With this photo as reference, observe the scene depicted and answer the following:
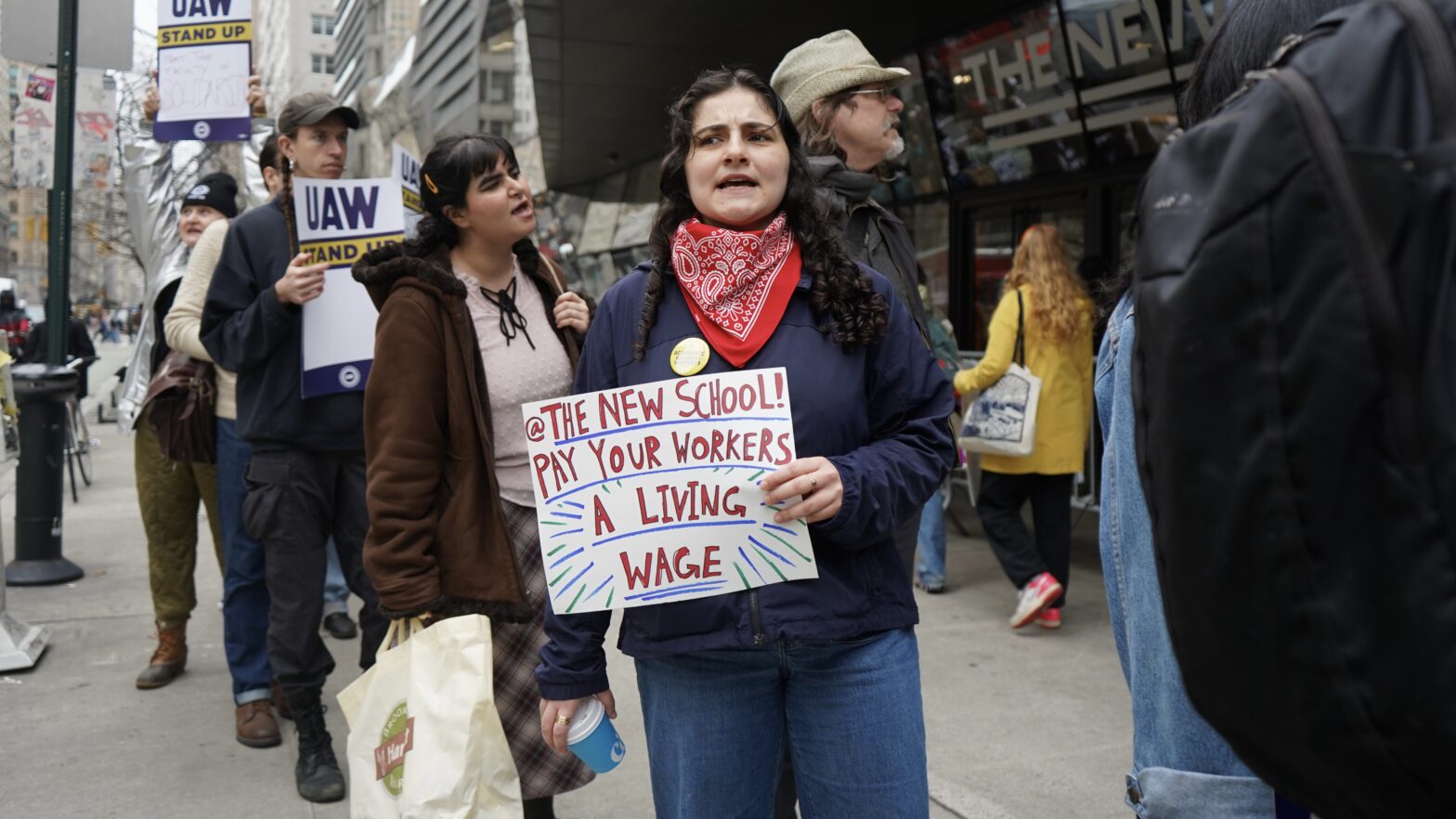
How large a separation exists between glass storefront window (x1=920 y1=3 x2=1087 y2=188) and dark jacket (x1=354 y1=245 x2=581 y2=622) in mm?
6662

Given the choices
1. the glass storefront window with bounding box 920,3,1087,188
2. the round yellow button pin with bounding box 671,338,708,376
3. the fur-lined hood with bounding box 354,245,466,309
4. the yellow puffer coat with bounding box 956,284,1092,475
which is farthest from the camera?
the glass storefront window with bounding box 920,3,1087,188

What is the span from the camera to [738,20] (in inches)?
418

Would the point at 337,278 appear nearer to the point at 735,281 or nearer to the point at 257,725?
the point at 257,725

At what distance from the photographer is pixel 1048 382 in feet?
20.7

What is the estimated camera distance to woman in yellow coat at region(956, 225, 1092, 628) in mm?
6125

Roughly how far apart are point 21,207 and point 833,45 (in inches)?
3883

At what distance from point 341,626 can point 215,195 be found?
213 cm

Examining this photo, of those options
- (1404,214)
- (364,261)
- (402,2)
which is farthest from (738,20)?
(402,2)

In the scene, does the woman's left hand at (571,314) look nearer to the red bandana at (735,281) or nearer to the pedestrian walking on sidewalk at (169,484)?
the red bandana at (735,281)

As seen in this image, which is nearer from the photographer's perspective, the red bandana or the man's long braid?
the red bandana

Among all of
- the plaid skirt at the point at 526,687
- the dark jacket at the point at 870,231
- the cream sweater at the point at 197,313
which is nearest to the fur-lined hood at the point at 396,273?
the plaid skirt at the point at 526,687

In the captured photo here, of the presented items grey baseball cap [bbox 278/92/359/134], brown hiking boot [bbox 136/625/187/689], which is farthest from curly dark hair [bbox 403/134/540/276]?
brown hiking boot [bbox 136/625/187/689]

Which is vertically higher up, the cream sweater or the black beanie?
the black beanie

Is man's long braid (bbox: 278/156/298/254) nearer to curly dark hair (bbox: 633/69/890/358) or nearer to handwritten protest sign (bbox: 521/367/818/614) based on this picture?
curly dark hair (bbox: 633/69/890/358)
